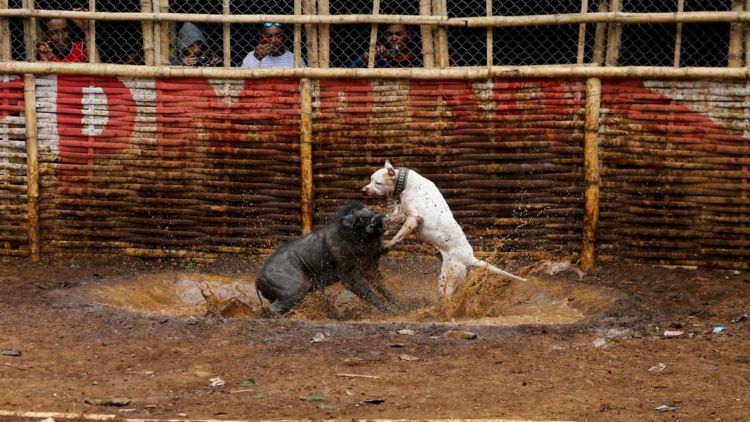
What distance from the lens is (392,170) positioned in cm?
952

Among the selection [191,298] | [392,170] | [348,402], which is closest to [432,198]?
[392,170]

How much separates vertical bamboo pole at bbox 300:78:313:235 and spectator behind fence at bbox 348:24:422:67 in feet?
1.94

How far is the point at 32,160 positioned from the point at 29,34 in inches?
48.9

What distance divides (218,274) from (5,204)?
2.37 m

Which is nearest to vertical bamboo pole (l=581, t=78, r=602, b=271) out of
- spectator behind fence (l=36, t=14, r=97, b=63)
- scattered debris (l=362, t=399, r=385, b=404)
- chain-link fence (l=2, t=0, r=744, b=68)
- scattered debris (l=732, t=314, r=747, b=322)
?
chain-link fence (l=2, t=0, r=744, b=68)

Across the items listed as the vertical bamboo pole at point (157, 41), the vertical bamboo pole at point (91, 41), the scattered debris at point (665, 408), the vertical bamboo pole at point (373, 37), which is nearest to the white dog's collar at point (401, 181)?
the vertical bamboo pole at point (373, 37)

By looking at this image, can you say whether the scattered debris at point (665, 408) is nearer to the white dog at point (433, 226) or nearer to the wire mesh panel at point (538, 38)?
the white dog at point (433, 226)

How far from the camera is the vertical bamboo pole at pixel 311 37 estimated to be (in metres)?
11.1

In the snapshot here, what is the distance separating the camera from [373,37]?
1098 centimetres

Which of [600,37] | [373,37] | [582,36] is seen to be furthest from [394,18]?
[600,37]

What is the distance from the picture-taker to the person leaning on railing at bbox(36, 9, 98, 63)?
37.1 feet

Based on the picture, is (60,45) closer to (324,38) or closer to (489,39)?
(324,38)

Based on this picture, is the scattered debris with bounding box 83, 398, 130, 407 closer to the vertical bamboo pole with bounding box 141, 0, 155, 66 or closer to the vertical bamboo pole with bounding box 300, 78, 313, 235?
the vertical bamboo pole with bounding box 300, 78, 313, 235

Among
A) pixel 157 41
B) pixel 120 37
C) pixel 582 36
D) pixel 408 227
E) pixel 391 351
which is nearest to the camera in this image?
pixel 391 351
